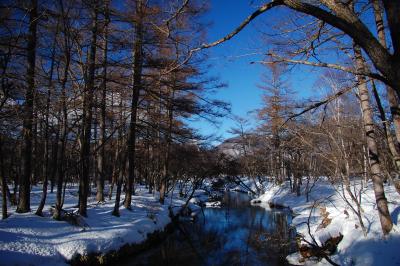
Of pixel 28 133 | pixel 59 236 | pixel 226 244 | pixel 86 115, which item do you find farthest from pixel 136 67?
pixel 226 244

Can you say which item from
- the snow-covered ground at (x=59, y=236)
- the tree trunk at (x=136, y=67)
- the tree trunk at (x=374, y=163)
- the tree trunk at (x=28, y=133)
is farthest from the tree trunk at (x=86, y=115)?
the tree trunk at (x=374, y=163)

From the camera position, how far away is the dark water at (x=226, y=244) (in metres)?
10.8

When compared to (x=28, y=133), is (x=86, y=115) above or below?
above

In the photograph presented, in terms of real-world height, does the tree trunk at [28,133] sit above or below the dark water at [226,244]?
above

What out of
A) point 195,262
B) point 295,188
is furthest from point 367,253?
point 295,188

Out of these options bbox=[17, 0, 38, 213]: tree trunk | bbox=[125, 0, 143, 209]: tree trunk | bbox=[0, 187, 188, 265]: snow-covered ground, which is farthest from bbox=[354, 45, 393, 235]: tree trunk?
bbox=[17, 0, 38, 213]: tree trunk

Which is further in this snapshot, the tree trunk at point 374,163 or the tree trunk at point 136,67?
the tree trunk at point 136,67

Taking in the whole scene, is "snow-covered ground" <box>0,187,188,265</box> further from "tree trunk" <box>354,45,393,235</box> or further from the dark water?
"tree trunk" <box>354,45,393,235</box>

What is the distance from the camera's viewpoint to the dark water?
10805mm

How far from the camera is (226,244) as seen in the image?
1362 centimetres

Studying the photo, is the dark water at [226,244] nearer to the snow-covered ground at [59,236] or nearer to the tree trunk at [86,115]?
the snow-covered ground at [59,236]

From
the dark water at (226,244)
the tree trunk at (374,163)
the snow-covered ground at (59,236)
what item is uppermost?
the tree trunk at (374,163)

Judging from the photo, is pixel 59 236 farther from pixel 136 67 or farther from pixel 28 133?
pixel 136 67

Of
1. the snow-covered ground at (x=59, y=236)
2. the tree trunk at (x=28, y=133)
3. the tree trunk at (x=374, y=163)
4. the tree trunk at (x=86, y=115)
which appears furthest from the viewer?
the tree trunk at (x=86, y=115)
